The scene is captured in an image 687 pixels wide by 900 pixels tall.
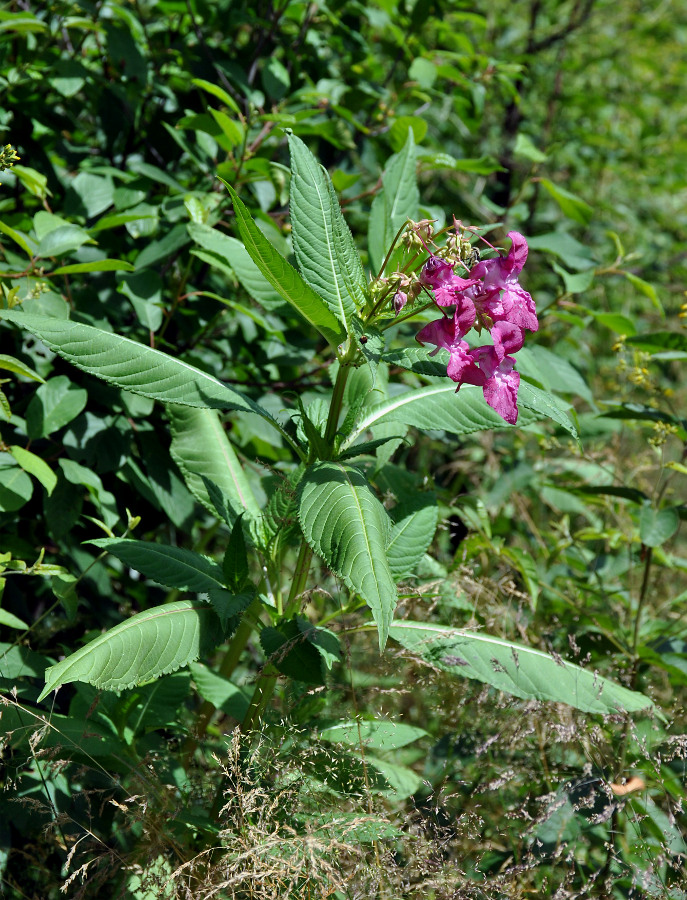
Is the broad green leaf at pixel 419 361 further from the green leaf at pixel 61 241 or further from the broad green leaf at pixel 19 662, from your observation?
the broad green leaf at pixel 19 662

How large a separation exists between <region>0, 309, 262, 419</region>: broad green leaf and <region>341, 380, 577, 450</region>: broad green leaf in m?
0.23

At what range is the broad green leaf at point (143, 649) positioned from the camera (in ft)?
4.13

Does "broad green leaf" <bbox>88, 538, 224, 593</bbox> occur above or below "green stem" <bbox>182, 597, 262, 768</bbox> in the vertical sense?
above

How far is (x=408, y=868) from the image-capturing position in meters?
1.46

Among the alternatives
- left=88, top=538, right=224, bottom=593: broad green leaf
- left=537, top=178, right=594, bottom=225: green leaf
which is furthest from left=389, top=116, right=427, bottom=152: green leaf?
left=88, top=538, right=224, bottom=593: broad green leaf

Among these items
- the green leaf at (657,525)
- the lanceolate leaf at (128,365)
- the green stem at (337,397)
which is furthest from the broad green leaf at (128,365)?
the green leaf at (657,525)

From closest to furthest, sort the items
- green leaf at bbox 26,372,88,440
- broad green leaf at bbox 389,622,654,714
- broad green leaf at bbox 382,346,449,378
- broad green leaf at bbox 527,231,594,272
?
broad green leaf at bbox 382,346,449,378
broad green leaf at bbox 389,622,654,714
green leaf at bbox 26,372,88,440
broad green leaf at bbox 527,231,594,272

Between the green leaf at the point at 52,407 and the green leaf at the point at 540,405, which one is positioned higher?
the green leaf at the point at 540,405

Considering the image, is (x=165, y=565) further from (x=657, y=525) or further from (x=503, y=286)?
(x=657, y=525)

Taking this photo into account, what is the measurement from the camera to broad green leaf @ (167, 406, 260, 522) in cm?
173

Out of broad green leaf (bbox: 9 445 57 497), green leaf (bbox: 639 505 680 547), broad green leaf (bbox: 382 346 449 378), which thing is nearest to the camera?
broad green leaf (bbox: 382 346 449 378)

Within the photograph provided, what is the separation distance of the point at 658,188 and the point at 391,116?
8.06 ft

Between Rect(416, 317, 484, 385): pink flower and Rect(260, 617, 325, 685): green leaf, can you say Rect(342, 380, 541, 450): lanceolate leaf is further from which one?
Rect(260, 617, 325, 685): green leaf

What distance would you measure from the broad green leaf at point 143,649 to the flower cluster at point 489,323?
64cm
